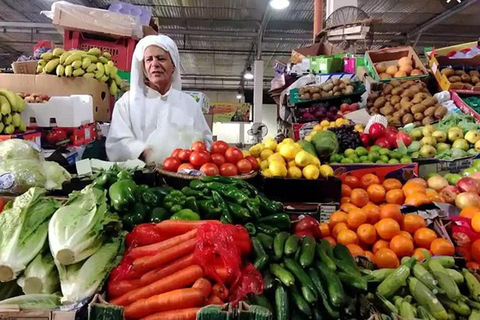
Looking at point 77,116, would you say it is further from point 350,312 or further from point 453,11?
point 453,11

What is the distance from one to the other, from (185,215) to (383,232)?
1147 mm

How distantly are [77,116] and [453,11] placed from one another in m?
12.0

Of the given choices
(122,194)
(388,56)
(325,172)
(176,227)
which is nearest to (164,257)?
(176,227)

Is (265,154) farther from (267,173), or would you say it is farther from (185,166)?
(185,166)

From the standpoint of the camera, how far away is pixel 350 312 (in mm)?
1503

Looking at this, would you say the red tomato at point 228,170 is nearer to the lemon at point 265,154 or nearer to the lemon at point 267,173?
the lemon at point 267,173

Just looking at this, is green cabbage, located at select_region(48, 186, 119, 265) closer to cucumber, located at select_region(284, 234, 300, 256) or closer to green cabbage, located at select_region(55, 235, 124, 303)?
green cabbage, located at select_region(55, 235, 124, 303)

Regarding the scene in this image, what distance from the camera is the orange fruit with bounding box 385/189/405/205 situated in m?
2.71

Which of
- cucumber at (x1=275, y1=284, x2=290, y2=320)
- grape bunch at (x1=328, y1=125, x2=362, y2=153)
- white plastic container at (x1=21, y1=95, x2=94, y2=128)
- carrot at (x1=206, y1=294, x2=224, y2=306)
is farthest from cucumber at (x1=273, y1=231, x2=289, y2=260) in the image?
white plastic container at (x1=21, y1=95, x2=94, y2=128)

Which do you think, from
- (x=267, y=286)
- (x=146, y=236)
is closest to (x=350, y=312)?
(x=267, y=286)

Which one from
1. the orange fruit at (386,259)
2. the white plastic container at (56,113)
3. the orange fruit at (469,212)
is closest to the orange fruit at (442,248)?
the orange fruit at (386,259)

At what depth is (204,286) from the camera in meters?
1.49

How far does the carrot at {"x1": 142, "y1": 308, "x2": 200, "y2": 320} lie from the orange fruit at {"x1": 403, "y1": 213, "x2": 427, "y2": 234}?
147 centimetres

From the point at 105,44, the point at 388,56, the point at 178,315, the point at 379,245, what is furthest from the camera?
the point at 388,56
